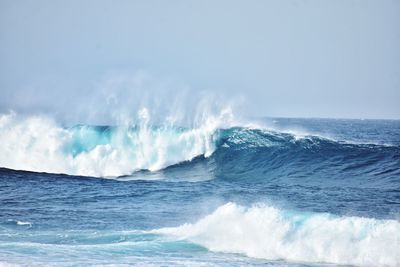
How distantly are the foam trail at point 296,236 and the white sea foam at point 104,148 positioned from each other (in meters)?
13.6

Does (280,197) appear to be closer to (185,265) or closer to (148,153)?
(185,265)

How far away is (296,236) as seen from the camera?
13.1 metres

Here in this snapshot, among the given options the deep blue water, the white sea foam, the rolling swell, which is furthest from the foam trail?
the white sea foam

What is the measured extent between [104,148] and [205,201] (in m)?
12.4

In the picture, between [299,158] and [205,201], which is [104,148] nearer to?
[299,158]

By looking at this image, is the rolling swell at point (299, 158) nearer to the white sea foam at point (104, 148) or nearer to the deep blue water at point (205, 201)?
the deep blue water at point (205, 201)

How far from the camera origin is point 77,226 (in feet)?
49.2

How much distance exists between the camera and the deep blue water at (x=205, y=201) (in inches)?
484

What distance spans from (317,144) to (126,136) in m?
9.88

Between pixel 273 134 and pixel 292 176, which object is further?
pixel 273 134

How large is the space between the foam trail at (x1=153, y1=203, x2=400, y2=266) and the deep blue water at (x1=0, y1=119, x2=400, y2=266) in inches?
1.0

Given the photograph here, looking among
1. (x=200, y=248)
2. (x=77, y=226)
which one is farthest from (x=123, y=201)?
(x=200, y=248)

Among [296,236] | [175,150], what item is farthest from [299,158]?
[296,236]

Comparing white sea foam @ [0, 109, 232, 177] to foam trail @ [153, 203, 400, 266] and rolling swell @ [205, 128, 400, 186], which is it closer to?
rolling swell @ [205, 128, 400, 186]
